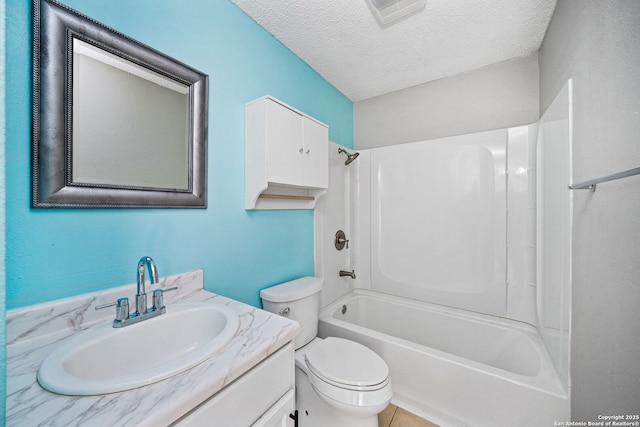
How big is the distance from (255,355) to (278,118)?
1.17 meters

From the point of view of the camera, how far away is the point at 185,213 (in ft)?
3.61

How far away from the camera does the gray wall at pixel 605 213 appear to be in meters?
0.68

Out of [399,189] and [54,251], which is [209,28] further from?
[399,189]

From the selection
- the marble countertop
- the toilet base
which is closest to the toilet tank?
the toilet base

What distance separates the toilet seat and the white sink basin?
2.14ft

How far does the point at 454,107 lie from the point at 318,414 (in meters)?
2.49

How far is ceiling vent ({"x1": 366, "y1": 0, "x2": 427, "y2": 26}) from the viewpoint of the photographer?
129 cm

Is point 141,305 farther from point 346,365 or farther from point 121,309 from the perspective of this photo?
point 346,365

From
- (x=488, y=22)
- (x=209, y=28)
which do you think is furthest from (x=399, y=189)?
(x=209, y=28)

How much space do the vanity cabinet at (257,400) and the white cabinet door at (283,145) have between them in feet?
2.91

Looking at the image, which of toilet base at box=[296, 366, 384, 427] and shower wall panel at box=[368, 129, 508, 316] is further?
shower wall panel at box=[368, 129, 508, 316]

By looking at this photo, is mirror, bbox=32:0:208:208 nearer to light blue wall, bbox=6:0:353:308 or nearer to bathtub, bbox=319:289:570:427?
light blue wall, bbox=6:0:353:308

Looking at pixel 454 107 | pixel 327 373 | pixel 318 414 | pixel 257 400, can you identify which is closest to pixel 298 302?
pixel 327 373

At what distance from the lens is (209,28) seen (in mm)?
1201
